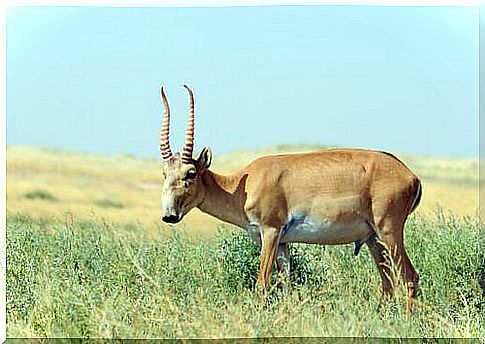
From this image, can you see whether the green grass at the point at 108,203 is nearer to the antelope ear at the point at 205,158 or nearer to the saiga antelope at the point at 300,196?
the saiga antelope at the point at 300,196

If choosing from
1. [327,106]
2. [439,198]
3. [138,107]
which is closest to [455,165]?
[439,198]

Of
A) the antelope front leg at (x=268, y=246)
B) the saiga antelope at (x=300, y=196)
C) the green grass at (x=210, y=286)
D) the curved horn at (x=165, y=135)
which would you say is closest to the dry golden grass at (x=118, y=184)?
the green grass at (x=210, y=286)

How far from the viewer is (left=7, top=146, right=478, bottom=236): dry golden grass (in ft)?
30.4

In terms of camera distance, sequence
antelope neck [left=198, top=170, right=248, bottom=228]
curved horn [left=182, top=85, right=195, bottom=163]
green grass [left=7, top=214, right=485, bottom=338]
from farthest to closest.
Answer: antelope neck [left=198, top=170, right=248, bottom=228] < curved horn [left=182, top=85, right=195, bottom=163] < green grass [left=7, top=214, right=485, bottom=338]

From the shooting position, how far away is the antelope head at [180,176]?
8539 mm

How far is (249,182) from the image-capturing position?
8766 millimetres

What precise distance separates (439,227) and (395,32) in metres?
1.66

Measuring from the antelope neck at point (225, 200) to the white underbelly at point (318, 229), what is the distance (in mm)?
330

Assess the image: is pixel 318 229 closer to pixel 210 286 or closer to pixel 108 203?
pixel 210 286

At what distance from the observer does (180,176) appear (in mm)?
8547

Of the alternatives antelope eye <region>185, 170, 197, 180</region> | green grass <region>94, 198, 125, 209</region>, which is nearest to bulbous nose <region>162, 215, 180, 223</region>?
antelope eye <region>185, 170, 197, 180</region>

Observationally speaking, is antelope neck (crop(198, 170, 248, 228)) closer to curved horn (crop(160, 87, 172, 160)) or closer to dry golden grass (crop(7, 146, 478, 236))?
curved horn (crop(160, 87, 172, 160))

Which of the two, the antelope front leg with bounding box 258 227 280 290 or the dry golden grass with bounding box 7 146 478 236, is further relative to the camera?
the dry golden grass with bounding box 7 146 478 236

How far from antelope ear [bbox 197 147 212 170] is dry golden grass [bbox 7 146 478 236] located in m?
0.52
